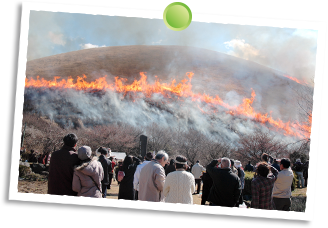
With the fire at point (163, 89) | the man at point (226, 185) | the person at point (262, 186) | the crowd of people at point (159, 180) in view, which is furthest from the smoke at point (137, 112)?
the man at point (226, 185)

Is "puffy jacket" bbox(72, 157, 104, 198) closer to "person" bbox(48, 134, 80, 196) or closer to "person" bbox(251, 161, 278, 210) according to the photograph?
"person" bbox(48, 134, 80, 196)

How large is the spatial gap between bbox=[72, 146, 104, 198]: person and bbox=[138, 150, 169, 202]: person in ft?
2.92

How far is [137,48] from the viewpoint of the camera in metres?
18.1

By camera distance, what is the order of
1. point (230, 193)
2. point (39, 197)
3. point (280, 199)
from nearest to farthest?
point (230, 193), point (280, 199), point (39, 197)

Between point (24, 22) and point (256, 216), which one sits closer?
point (256, 216)

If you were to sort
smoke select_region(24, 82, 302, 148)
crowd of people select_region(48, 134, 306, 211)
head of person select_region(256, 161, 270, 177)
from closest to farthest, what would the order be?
crowd of people select_region(48, 134, 306, 211) < head of person select_region(256, 161, 270, 177) < smoke select_region(24, 82, 302, 148)

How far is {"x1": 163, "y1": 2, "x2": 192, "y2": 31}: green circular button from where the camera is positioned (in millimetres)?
4484

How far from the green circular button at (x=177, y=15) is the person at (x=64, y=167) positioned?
105 inches

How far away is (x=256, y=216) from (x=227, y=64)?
46.1 ft

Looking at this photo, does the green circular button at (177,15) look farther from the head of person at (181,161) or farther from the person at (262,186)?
the person at (262,186)

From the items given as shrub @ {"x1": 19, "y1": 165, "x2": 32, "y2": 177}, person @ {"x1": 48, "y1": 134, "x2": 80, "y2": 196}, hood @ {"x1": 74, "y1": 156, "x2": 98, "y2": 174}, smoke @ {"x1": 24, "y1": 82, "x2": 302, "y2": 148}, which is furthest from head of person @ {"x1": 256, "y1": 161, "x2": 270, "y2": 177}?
smoke @ {"x1": 24, "y1": 82, "x2": 302, "y2": 148}

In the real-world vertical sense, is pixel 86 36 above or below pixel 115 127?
above

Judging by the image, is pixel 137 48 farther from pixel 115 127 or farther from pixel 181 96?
pixel 115 127

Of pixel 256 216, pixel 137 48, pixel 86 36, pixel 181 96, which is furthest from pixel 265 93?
pixel 256 216
